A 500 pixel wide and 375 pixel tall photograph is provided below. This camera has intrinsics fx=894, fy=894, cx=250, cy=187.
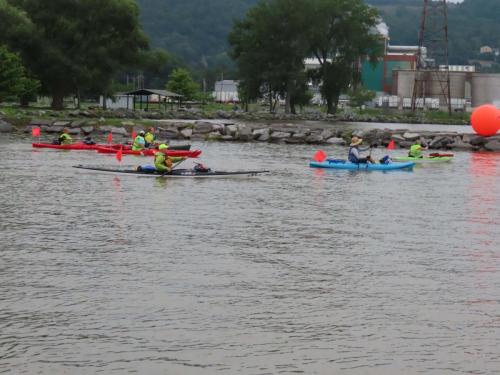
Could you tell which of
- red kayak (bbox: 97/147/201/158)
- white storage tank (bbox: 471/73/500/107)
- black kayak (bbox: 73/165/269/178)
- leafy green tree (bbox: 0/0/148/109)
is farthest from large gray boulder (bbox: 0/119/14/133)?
white storage tank (bbox: 471/73/500/107)

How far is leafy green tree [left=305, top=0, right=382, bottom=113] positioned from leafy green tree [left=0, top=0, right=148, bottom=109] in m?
25.1

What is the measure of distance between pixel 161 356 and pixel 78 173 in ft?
78.8

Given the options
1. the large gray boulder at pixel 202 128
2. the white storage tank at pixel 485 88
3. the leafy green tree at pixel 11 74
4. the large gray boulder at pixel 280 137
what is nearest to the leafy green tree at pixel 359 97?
the white storage tank at pixel 485 88

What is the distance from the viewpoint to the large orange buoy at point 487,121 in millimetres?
59062

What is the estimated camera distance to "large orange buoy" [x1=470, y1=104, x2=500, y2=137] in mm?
59062

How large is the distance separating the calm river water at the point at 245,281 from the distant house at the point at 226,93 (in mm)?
151859

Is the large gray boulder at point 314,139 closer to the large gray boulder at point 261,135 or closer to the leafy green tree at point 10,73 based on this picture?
the large gray boulder at point 261,135

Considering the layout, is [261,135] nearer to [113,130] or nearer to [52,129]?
[113,130]

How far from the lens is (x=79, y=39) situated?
8294cm

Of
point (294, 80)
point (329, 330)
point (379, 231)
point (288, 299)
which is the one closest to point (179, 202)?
point (379, 231)

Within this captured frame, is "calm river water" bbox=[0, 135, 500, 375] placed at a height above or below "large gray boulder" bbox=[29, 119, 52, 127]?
below

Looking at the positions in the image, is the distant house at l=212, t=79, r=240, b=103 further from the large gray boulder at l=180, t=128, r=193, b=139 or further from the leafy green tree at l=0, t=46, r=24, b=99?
the large gray boulder at l=180, t=128, r=193, b=139

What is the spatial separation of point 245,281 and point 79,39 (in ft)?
230

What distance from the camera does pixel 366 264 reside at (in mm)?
18328
